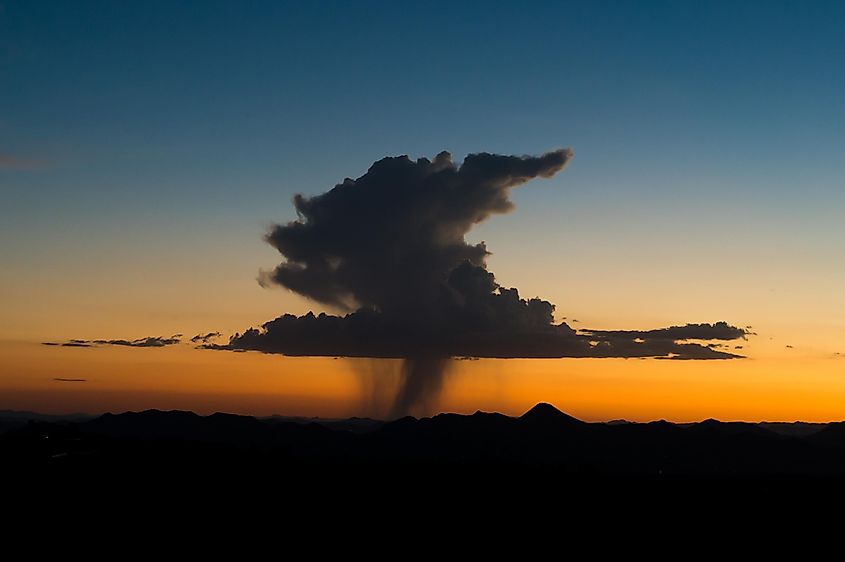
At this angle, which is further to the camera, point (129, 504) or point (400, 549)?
point (129, 504)

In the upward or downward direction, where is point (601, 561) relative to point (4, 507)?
downward

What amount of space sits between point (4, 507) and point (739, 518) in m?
119

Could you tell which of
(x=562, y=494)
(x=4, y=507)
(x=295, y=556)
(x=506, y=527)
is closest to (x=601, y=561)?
(x=506, y=527)

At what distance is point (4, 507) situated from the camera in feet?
411

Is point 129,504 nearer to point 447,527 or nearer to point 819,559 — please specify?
point 447,527

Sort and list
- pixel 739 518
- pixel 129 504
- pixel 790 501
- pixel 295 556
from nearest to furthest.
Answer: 1. pixel 295 556
2. pixel 129 504
3. pixel 739 518
4. pixel 790 501

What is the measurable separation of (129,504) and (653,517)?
88.3m

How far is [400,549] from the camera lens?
405ft

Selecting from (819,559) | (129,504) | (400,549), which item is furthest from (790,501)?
(129,504)

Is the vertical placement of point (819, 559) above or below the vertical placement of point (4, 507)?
below

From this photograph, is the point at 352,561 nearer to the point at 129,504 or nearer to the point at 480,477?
the point at 129,504

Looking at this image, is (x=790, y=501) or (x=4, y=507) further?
(x=790, y=501)

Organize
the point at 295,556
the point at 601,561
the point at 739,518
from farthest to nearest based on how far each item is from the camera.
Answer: the point at 739,518
the point at 601,561
the point at 295,556

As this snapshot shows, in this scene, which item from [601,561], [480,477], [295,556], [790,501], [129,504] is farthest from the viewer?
[480,477]
